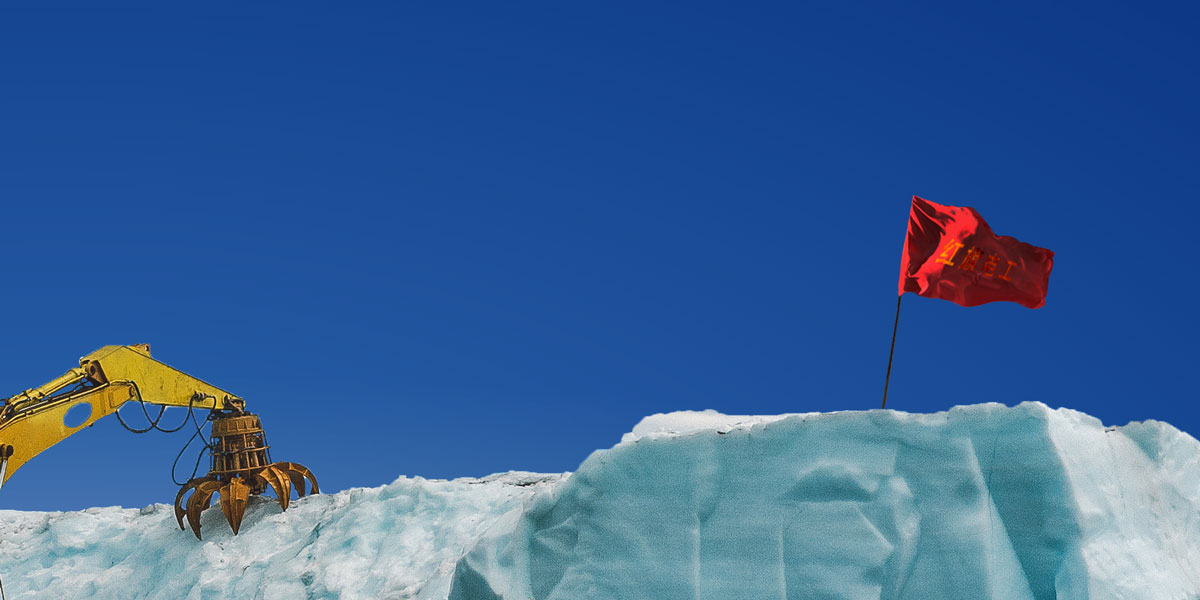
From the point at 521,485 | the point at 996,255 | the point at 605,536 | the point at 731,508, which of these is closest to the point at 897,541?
the point at 731,508

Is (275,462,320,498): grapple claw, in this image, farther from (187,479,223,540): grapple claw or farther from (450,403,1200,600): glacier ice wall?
(450,403,1200,600): glacier ice wall

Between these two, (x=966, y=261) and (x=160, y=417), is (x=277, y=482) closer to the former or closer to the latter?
(x=160, y=417)

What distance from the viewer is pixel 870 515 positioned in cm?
1040

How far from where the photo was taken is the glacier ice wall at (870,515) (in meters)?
10.1

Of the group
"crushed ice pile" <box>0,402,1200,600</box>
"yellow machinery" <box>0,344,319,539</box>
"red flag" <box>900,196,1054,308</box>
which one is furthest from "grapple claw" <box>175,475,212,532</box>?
"red flag" <box>900,196,1054,308</box>

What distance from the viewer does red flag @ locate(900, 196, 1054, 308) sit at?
44.9 feet

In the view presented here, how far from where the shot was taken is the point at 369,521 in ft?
54.7

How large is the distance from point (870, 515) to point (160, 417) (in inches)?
512

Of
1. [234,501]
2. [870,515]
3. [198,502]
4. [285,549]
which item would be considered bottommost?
[870,515]

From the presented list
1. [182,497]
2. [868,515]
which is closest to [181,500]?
[182,497]

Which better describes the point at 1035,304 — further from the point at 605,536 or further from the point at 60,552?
the point at 60,552

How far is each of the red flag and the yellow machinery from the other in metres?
10.7

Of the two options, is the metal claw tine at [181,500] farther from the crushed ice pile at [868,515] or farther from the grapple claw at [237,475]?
the crushed ice pile at [868,515]

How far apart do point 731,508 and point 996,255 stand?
5.60 metres
